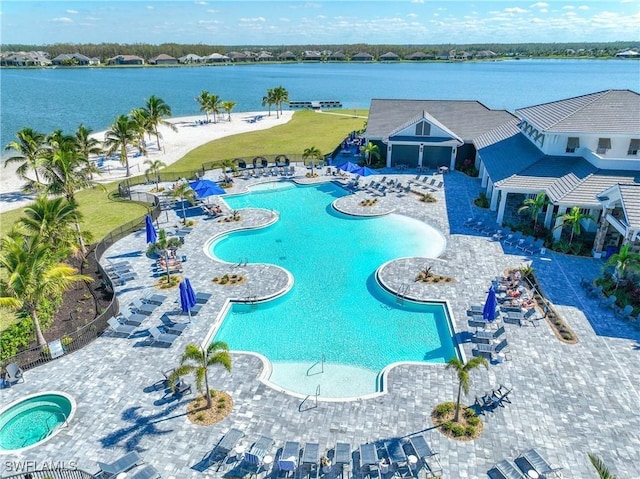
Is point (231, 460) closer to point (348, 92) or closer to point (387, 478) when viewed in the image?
point (387, 478)

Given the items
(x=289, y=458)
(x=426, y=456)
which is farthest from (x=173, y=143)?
(x=426, y=456)

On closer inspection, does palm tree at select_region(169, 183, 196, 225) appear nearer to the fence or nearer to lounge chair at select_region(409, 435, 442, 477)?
the fence

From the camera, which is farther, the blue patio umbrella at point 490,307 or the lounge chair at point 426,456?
the blue patio umbrella at point 490,307

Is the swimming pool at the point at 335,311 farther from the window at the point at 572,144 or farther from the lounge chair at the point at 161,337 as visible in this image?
the window at the point at 572,144

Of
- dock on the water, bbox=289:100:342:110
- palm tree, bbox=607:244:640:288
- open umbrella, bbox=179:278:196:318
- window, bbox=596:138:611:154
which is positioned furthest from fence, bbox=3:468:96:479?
dock on the water, bbox=289:100:342:110

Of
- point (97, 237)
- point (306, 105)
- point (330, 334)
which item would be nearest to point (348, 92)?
point (306, 105)

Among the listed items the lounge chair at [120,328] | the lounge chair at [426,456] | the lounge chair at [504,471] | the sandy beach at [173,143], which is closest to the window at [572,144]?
the lounge chair at [504,471]

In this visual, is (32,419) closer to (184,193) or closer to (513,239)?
(184,193)
